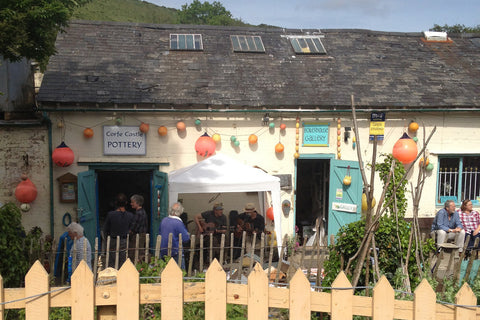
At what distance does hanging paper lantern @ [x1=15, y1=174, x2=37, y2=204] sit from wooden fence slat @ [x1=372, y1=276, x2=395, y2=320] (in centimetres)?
838

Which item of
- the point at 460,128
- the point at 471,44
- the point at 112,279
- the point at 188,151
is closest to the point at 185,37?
the point at 188,151

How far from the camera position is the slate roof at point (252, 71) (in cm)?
1060

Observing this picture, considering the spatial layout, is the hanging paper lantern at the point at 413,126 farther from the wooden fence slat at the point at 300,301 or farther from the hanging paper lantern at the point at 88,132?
the wooden fence slat at the point at 300,301

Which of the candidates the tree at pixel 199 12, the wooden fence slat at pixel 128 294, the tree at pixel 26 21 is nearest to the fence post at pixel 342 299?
the wooden fence slat at pixel 128 294

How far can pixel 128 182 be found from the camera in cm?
1554

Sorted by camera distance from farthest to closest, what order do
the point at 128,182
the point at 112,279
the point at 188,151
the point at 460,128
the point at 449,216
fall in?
the point at 128,182
the point at 460,128
the point at 188,151
the point at 449,216
the point at 112,279

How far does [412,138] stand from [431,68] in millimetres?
2508

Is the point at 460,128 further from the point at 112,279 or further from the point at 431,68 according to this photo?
the point at 112,279

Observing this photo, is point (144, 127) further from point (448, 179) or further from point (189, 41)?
point (448, 179)

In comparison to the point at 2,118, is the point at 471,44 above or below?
above

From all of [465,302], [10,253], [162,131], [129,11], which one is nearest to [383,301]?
[465,302]

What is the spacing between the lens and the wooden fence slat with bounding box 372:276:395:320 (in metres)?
3.28

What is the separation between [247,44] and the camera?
12.8 m

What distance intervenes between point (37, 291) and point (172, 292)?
2.86 feet
